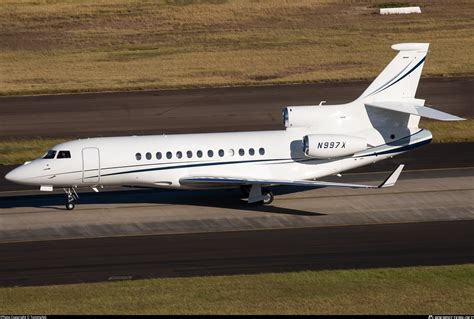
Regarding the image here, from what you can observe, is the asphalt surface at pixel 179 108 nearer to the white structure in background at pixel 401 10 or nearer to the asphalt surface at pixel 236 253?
the asphalt surface at pixel 236 253

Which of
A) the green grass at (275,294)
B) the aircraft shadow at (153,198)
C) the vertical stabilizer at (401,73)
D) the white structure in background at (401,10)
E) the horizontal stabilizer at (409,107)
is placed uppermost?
the vertical stabilizer at (401,73)

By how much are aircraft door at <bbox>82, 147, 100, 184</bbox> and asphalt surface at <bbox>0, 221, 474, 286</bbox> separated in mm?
3598

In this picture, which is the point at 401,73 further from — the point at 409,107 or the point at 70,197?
the point at 70,197

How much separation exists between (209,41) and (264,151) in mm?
38474

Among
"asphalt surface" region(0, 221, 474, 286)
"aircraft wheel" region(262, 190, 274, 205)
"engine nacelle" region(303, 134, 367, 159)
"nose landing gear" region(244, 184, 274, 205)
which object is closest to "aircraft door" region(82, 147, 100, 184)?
"asphalt surface" region(0, 221, 474, 286)

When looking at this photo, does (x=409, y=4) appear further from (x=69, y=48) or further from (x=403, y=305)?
(x=403, y=305)

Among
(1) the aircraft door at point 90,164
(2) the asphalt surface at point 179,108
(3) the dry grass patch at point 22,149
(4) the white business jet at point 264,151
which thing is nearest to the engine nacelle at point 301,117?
(4) the white business jet at point 264,151

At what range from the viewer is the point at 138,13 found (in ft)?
285

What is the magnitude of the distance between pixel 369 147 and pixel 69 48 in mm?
40695

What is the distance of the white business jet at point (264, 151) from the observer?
37469 mm

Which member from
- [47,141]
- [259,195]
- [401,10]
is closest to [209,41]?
[401,10]

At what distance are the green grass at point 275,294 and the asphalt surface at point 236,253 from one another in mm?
1077

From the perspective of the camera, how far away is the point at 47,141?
162ft

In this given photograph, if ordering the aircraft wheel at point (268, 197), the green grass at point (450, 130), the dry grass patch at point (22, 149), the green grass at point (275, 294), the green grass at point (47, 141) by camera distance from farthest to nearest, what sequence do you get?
the green grass at point (450, 130)
the green grass at point (47, 141)
the dry grass patch at point (22, 149)
the aircraft wheel at point (268, 197)
the green grass at point (275, 294)
